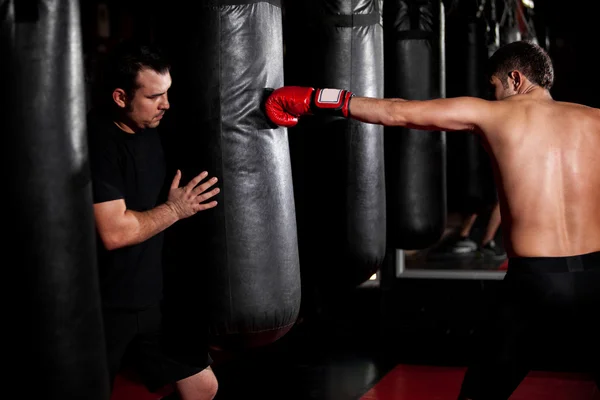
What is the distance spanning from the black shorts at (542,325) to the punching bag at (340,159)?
890 mm

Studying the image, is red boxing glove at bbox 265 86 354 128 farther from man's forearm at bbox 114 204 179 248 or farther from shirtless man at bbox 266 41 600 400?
man's forearm at bbox 114 204 179 248

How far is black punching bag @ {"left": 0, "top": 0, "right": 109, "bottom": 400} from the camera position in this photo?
158 cm

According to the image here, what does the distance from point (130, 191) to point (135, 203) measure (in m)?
0.04

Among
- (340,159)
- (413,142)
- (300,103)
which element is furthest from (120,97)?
(413,142)

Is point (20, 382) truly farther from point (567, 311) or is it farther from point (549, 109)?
point (549, 109)

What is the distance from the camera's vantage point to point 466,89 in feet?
20.6

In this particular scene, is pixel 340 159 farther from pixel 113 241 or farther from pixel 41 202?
pixel 41 202

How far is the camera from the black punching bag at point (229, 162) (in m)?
2.39

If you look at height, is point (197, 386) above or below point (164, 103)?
below

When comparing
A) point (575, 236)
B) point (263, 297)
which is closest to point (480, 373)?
point (575, 236)

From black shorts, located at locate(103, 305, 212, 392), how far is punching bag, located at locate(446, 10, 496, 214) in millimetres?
3849

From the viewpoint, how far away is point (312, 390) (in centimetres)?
425

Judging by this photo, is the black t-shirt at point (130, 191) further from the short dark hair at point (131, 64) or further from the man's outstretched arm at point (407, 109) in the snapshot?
the man's outstretched arm at point (407, 109)

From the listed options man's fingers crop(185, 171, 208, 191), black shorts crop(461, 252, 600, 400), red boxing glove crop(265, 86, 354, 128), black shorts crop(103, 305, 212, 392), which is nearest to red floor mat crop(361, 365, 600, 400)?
black shorts crop(461, 252, 600, 400)
